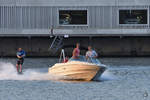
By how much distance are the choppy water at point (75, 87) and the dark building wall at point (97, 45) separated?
12.7m

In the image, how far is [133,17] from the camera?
56969 mm

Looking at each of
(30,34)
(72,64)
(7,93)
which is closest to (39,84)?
(72,64)

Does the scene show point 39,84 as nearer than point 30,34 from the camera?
Yes

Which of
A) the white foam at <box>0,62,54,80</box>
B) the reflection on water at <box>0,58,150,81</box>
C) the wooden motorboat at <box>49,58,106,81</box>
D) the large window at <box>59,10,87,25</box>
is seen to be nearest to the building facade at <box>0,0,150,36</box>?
the large window at <box>59,10,87,25</box>

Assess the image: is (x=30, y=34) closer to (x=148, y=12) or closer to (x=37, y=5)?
(x=37, y=5)

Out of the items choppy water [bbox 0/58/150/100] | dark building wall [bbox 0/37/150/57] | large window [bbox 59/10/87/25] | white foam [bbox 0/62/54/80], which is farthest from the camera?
large window [bbox 59/10/87/25]

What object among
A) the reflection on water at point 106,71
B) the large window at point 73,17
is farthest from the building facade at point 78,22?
the reflection on water at point 106,71

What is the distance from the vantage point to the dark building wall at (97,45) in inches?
2227

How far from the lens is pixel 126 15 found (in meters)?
56.8

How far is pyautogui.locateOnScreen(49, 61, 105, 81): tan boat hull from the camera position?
108 ft

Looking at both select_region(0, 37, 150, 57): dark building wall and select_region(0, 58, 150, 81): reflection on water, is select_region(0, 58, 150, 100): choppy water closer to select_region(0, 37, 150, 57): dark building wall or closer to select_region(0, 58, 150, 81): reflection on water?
select_region(0, 58, 150, 81): reflection on water

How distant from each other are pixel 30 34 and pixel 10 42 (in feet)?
9.51

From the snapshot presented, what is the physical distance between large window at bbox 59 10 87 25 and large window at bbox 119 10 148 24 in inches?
139

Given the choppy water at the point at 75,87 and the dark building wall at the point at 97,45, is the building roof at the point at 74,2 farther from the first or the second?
the choppy water at the point at 75,87
